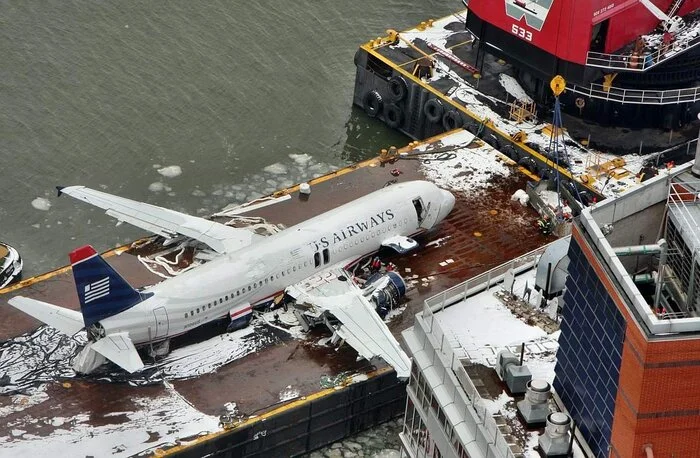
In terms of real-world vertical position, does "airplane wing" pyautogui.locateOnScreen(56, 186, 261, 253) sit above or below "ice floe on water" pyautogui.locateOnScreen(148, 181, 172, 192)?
above

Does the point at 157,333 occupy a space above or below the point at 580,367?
below

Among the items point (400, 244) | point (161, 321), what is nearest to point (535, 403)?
point (161, 321)

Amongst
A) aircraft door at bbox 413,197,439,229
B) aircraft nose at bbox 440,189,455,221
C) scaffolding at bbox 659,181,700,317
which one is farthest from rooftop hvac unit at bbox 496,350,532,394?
aircraft nose at bbox 440,189,455,221

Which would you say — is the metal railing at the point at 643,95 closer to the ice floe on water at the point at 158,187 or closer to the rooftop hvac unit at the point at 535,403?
the ice floe on water at the point at 158,187

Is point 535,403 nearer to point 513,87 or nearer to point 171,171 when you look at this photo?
point 171,171

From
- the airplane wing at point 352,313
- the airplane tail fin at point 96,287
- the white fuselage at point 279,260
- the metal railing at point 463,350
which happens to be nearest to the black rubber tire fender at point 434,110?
the white fuselage at point 279,260

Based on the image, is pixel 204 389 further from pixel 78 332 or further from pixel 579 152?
pixel 579 152

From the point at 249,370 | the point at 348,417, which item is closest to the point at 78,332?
the point at 249,370

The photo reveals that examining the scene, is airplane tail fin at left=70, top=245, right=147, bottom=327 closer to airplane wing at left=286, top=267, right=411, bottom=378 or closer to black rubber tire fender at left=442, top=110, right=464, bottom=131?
airplane wing at left=286, top=267, right=411, bottom=378
